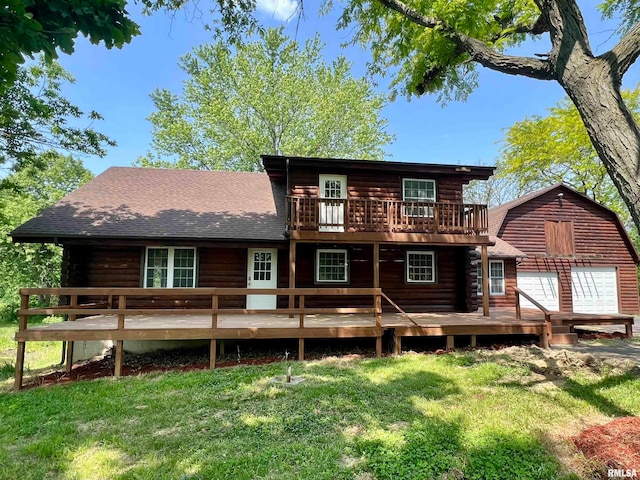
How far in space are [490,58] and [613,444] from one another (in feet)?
16.1

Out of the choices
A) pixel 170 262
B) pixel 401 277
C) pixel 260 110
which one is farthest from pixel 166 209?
pixel 260 110

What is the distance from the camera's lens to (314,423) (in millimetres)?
4105

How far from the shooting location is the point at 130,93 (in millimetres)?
17969

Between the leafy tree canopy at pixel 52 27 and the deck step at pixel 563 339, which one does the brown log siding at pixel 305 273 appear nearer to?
the deck step at pixel 563 339

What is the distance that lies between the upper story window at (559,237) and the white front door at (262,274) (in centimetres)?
1313

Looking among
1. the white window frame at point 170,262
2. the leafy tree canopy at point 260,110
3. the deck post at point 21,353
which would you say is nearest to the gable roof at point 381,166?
the white window frame at point 170,262

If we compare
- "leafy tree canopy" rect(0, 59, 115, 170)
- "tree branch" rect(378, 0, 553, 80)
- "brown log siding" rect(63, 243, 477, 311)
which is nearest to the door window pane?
"brown log siding" rect(63, 243, 477, 311)

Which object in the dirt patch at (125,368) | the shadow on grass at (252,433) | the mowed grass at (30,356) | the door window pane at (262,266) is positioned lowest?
the mowed grass at (30,356)

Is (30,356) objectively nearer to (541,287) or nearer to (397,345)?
(397,345)

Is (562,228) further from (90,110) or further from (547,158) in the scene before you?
(90,110)

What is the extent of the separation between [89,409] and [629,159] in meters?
7.03

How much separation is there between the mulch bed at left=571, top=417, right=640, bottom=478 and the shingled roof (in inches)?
315

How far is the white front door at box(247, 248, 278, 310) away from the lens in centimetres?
1065

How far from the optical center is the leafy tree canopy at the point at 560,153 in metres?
20.4
